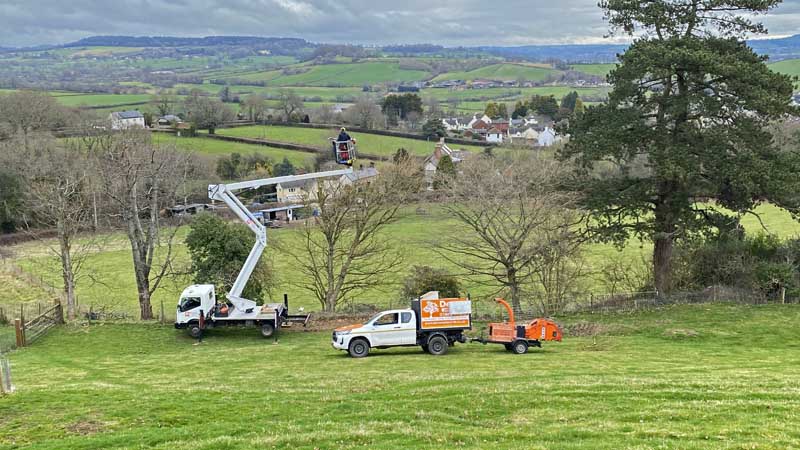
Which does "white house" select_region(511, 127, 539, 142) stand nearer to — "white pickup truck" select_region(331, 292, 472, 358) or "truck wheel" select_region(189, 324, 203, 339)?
"truck wheel" select_region(189, 324, 203, 339)

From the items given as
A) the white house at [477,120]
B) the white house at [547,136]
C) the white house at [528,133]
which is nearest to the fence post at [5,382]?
the white house at [528,133]

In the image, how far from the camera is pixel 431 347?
993 inches

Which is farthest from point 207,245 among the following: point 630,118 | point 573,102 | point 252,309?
point 573,102

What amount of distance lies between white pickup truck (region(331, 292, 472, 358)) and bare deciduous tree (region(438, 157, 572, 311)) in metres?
8.42

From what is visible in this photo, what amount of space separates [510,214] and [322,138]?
7110 cm

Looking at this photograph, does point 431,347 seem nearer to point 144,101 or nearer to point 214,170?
point 214,170

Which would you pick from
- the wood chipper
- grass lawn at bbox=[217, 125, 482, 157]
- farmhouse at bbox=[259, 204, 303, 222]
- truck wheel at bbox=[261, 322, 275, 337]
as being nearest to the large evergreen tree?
the wood chipper

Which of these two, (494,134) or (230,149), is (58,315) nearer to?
(230,149)

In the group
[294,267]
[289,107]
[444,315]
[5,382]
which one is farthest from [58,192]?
[289,107]

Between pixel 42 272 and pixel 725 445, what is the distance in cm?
5268

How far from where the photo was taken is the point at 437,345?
2530 cm

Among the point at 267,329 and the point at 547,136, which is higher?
the point at 547,136

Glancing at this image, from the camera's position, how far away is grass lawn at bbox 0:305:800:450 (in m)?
13.6

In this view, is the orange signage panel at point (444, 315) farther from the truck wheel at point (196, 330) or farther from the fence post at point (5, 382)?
the fence post at point (5, 382)
